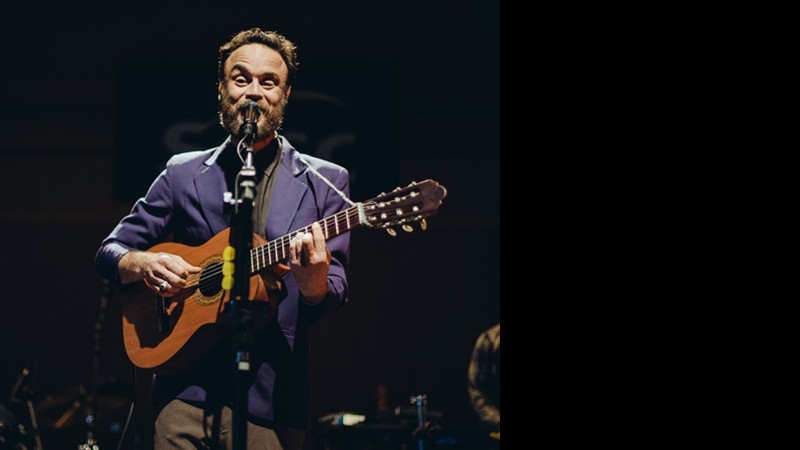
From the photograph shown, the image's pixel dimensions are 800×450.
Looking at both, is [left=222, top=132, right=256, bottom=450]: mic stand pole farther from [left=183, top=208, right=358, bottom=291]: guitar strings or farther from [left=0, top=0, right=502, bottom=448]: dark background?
[left=0, top=0, right=502, bottom=448]: dark background

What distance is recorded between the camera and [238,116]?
2764 millimetres

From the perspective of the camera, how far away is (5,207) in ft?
12.1

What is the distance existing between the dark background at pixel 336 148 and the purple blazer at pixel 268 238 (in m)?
0.65

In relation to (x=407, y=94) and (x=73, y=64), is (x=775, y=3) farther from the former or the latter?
(x=73, y=64)

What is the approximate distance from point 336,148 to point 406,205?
105 cm

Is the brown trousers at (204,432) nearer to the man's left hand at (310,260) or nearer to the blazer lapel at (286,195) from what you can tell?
the man's left hand at (310,260)

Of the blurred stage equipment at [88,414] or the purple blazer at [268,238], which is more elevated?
the purple blazer at [268,238]

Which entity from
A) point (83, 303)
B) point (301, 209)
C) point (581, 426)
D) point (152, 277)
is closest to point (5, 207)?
point (83, 303)

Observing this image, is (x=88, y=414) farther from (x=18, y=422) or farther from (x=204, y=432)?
(x=204, y=432)

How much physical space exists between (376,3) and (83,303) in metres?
1.99

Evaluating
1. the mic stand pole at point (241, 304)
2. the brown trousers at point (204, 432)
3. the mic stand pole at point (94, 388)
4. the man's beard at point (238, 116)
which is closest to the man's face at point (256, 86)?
the man's beard at point (238, 116)

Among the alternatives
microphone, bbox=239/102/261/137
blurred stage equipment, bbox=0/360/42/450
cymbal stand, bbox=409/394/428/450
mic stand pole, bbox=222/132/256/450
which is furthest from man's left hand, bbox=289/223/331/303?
blurred stage equipment, bbox=0/360/42/450

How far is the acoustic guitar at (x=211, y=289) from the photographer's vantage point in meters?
2.33

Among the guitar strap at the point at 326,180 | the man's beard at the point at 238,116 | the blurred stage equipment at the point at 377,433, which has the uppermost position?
the man's beard at the point at 238,116
